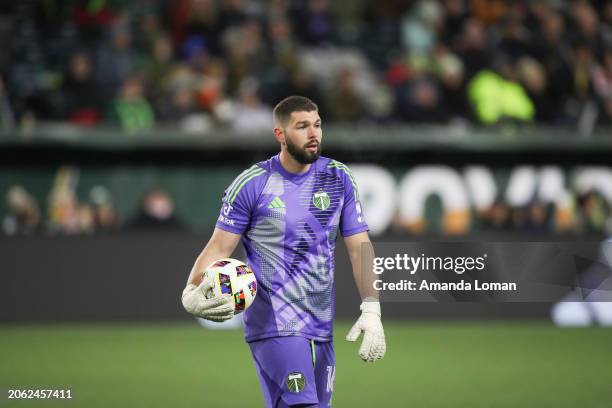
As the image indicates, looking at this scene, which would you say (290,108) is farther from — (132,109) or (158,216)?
(132,109)

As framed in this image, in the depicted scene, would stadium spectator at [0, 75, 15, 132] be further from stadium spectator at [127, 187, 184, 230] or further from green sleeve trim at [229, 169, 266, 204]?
green sleeve trim at [229, 169, 266, 204]

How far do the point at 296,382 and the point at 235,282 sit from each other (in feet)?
2.22

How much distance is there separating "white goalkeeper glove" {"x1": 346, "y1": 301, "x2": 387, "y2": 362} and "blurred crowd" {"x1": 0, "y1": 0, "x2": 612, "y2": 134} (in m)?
9.34

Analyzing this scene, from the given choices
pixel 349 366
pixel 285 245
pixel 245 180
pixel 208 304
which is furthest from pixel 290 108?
pixel 349 366

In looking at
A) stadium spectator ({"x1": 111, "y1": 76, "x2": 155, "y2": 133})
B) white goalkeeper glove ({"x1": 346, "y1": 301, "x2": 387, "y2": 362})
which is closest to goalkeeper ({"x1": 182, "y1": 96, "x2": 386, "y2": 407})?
white goalkeeper glove ({"x1": 346, "y1": 301, "x2": 387, "y2": 362})

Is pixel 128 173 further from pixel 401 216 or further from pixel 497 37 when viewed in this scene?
pixel 497 37

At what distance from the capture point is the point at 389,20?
65.9ft

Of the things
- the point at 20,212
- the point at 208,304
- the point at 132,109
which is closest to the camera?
the point at 208,304

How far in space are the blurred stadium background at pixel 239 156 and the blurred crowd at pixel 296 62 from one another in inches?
1.5

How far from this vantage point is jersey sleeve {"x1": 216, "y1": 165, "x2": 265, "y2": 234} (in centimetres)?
669

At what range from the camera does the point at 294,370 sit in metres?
6.50

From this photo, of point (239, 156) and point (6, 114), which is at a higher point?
point (6, 114)

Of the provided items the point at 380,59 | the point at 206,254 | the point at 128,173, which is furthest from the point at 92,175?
the point at 206,254

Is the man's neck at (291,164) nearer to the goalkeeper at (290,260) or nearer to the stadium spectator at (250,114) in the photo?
the goalkeeper at (290,260)
